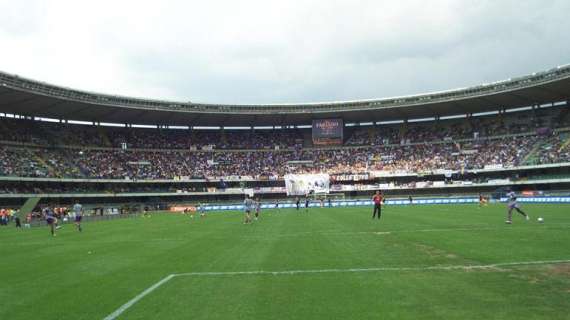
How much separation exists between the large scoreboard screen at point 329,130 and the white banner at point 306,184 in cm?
1092

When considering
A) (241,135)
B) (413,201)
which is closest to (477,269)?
(413,201)

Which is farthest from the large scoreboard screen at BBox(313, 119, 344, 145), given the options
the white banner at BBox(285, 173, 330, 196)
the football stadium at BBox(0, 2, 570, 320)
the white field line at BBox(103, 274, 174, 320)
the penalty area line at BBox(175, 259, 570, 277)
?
the white field line at BBox(103, 274, 174, 320)

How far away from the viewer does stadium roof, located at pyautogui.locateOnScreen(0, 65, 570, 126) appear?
193ft

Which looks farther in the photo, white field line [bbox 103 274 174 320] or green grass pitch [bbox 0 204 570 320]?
white field line [bbox 103 274 174 320]

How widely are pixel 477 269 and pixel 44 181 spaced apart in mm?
61364

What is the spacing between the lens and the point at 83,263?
14.2 metres

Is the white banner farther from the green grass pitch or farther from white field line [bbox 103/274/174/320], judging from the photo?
white field line [bbox 103/274/174/320]

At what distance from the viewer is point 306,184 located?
75.1 metres

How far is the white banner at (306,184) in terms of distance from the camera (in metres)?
74.7

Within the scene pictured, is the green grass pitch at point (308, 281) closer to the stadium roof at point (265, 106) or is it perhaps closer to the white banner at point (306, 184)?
the stadium roof at point (265, 106)

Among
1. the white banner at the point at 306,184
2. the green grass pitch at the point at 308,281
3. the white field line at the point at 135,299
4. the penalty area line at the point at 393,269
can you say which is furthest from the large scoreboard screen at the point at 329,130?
the white field line at the point at 135,299

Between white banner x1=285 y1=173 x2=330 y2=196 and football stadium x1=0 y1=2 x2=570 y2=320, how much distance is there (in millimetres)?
229

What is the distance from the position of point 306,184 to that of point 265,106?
15.1m

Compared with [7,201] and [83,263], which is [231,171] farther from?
[83,263]
